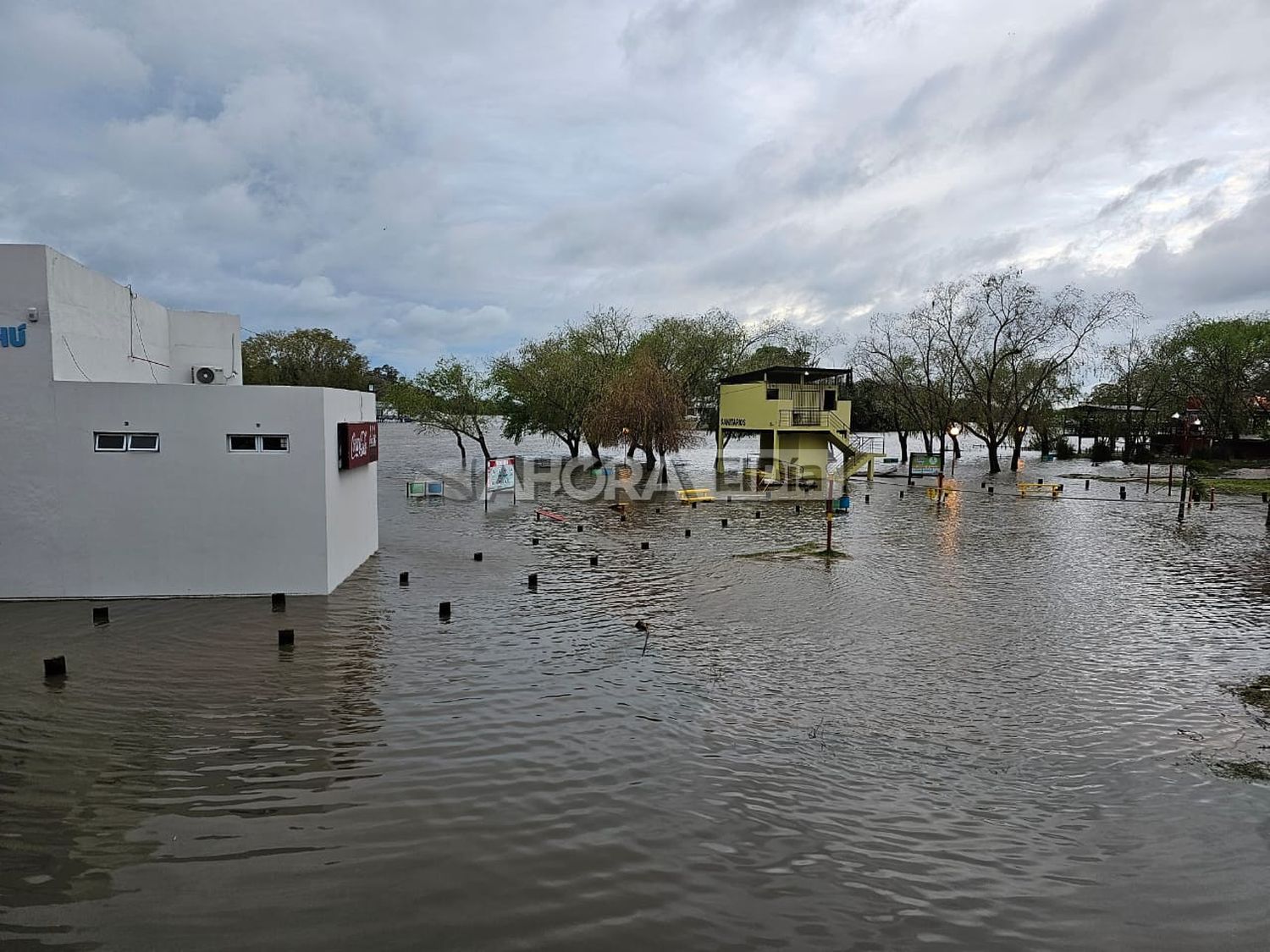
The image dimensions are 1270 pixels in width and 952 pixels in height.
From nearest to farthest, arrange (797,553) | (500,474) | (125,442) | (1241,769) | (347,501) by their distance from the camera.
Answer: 1. (1241,769)
2. (125,442)
3. (347,501)
4. (797,553)
5. (500,474)

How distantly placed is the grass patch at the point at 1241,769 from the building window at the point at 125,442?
18.9m

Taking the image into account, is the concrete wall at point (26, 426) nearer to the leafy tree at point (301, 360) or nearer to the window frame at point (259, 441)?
the window frame at point (259, 441)

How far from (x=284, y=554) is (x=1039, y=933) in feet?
50.9

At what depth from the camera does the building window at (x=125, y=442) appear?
A: 1566 centimetres

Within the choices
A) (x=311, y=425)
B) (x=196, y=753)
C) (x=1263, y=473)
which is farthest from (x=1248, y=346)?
(x=196, y=753)

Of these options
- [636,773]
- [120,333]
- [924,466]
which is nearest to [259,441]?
[120,333]

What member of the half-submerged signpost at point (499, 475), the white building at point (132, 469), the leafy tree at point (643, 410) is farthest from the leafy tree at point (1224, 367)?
the white building at point (132, 469)

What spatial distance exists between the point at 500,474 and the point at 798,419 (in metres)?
19.8

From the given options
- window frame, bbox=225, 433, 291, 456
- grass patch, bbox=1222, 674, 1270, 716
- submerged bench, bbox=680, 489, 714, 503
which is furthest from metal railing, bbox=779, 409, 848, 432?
→ grass patch, bbox=1222, 674, 1270, 716

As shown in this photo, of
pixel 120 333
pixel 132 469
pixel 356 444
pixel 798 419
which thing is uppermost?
pixel 120 333

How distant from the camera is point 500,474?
35250mm

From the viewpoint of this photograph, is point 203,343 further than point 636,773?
Yes

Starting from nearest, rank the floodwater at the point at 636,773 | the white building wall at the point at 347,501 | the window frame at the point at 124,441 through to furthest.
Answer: the floodwater at the point at 636,773 → the window frame at the point at 124,441 → the white building wall at the point at 347,501

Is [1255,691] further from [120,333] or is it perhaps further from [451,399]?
[451,399]
